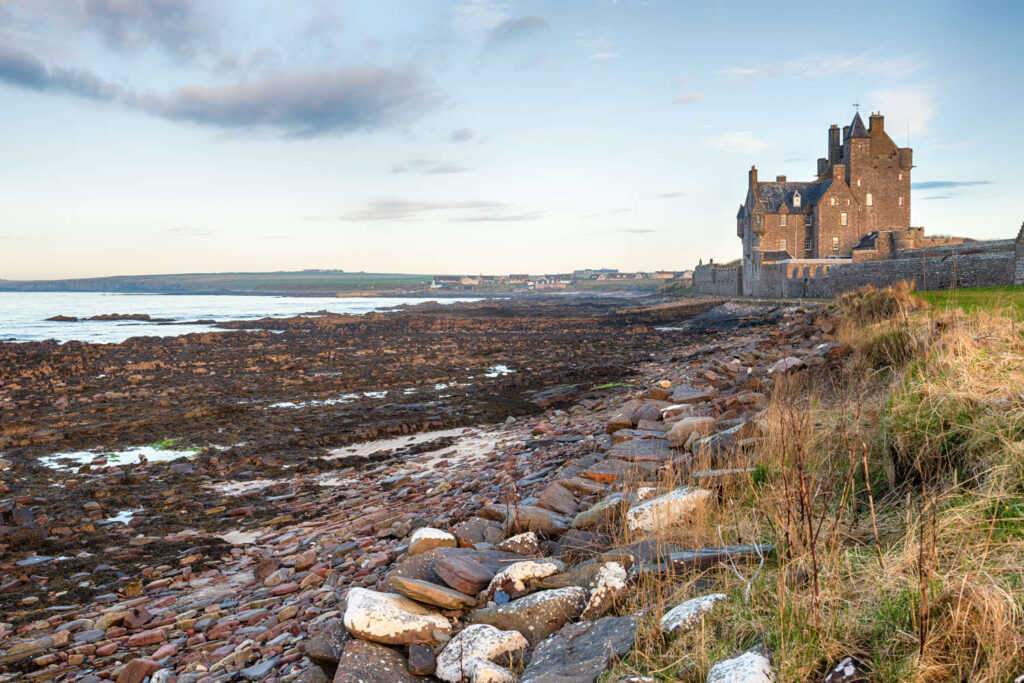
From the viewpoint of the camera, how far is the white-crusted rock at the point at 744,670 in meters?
2.36

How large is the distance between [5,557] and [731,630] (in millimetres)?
7589

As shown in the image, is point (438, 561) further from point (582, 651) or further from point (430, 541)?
point (582, 651)

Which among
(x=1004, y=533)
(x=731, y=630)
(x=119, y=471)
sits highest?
(x=1004, y=533)

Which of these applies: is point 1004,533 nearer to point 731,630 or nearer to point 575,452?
point 731,630

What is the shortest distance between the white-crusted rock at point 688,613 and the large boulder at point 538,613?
25.0 inches

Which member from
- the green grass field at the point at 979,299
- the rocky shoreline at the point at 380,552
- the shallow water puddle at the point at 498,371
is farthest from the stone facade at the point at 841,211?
the rocky shoreline at the point at 380,552

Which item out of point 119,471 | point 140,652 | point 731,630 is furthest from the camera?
point 119,471

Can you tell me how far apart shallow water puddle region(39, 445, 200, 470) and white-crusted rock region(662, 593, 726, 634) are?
10.3 metres

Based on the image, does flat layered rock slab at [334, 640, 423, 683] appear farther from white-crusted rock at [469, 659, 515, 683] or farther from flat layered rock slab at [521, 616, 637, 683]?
flat layered rock slab at [521, 616, 637, 683]

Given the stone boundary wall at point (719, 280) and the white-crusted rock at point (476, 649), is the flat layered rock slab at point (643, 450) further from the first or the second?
the stone boundary wall at point (719, 280)

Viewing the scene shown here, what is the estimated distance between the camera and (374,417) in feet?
44.9

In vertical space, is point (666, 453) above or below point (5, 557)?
above

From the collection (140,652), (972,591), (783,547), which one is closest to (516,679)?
(783,547)

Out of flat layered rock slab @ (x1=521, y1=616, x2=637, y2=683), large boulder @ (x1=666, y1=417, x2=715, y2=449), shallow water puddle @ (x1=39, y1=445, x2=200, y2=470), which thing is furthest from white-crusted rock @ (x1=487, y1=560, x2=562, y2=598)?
shallow water puddle @ (x1=39, y1=445, x2=200, y2=470)
